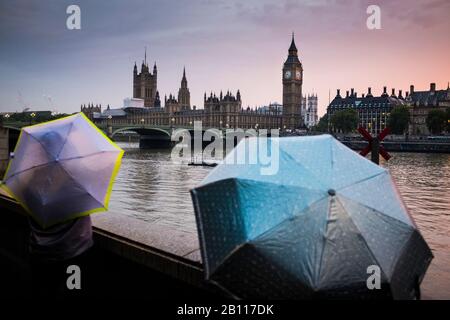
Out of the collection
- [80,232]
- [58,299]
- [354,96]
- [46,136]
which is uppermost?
[354,96]

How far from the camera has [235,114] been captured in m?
103

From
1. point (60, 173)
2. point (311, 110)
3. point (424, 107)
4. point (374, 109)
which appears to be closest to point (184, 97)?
point (374, 109)

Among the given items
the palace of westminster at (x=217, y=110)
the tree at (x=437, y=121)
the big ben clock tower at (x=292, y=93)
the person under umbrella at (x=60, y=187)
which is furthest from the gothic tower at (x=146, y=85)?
the person under umbrella at (x=60, y=187)

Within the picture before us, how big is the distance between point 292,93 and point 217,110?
25.2 metres

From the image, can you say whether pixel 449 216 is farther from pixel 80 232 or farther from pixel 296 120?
pixel 296 120

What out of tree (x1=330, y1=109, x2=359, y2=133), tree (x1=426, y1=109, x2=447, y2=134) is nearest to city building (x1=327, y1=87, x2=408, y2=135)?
tree (x1=330, y1=109, x2=359, y2=133)

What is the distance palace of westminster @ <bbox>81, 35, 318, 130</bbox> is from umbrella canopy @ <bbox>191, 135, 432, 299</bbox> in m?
86.7

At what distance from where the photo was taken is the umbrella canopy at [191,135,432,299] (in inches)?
72.2

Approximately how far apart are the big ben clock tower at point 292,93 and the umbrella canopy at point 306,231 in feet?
378

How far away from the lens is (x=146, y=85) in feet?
500

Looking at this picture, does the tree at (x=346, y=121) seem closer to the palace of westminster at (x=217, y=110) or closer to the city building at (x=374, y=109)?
the city building at (x=374, y=109)

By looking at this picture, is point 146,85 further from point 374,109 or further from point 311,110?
point 374,109
